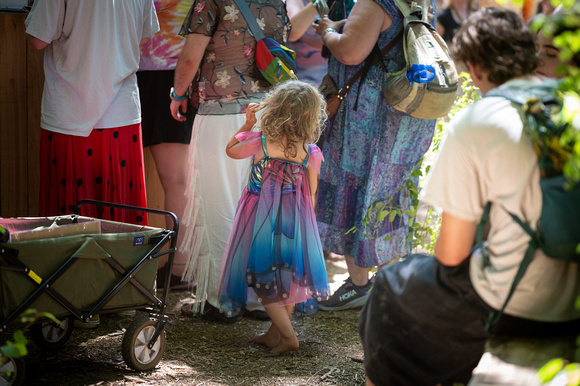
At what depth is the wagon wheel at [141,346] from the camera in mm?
2795

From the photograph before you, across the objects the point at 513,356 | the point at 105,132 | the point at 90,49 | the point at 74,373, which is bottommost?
the point at 74,373

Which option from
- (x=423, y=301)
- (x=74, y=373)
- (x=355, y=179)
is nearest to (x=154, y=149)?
(x=355, y=179)

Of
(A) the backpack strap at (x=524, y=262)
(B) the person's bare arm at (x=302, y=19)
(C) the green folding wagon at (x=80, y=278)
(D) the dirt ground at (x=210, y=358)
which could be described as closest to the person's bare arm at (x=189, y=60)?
(C) the green folding wagon at (x=80, y=278)

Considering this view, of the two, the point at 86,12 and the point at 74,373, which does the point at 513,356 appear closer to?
the point at 74,373

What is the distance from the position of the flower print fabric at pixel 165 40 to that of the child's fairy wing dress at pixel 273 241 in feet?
3.26

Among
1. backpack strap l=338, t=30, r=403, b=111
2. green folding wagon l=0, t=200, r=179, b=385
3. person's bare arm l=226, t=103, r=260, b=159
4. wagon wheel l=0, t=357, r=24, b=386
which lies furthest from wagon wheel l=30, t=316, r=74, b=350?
backpack strap l=338, t=30, r=403, b=111

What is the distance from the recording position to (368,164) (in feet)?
12.6

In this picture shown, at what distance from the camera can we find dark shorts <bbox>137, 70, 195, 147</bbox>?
3998 millimetres

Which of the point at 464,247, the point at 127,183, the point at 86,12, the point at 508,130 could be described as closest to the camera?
the point at 508,130

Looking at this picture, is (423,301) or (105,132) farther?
(105,132)

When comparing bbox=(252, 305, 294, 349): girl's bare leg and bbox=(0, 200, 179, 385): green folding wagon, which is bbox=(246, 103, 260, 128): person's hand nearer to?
bbox=(0, 200, 179, 385): green folding wagon

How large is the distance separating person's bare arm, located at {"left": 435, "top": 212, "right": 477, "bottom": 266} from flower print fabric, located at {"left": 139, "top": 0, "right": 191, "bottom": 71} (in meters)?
2.54

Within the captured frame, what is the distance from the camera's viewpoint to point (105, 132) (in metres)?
3.46

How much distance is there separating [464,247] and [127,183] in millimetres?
2191
